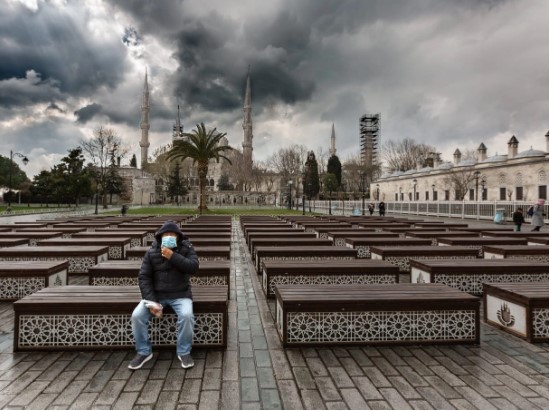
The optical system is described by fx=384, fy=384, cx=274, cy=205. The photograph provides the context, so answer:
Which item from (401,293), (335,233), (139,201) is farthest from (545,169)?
(139,201)

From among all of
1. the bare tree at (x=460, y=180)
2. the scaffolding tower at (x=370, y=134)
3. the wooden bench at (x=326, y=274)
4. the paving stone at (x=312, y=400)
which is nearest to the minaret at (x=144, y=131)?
the scaffolding tower at (x=370, y=134)

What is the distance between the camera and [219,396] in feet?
11.3

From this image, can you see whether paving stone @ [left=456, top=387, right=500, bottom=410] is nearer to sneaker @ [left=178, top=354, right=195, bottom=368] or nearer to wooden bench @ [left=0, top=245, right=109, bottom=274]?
sneaker @ [left=178, top=354, right=195, bottom=368]

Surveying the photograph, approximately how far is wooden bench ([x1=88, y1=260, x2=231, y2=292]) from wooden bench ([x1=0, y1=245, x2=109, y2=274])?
94.6 inches

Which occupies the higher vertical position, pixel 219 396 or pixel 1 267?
pixel 1 267

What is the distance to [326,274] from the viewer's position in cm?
693

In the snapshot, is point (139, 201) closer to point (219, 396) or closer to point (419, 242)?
point (419, 242)

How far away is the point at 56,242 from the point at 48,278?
440cm

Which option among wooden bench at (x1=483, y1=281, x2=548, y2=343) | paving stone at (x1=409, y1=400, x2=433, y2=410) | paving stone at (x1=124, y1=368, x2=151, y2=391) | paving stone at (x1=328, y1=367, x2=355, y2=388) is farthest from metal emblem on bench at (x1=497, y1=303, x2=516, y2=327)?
paving stone at (x1=124, y1=368, x2=151, y2=391)

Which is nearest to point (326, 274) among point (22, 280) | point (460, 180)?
point (22, 280)

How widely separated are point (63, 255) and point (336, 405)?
306 inches

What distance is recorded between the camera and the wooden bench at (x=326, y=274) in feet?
22.5

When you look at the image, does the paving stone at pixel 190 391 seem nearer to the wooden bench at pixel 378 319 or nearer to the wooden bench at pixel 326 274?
the wooden bench at pixel 378 319

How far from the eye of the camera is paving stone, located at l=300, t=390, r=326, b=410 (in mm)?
3273
